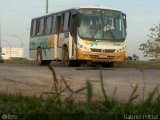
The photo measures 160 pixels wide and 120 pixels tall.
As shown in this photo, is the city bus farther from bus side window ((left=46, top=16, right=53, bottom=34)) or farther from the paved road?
the paved road

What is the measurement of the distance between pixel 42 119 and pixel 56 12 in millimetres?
26332

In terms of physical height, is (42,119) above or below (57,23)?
below

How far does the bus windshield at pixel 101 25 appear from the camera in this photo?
27.7 m

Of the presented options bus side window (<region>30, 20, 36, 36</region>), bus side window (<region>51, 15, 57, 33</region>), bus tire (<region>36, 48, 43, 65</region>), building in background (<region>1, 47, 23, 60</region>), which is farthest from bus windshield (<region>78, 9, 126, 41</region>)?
building in background (<region>1, 47, 23, 60</region>)

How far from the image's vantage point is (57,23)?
30125mm

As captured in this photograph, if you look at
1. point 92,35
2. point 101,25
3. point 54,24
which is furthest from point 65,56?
point 101,25

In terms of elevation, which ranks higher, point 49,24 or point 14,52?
point 49,24

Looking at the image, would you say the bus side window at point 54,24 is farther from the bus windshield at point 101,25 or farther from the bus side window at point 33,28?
the bus side window at point 33,28

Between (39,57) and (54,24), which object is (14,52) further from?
(54,24)

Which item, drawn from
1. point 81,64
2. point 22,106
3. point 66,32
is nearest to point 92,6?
point 66,32

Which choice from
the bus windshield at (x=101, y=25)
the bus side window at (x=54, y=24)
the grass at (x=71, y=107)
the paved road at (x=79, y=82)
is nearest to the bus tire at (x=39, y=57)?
the bus side window at (x=54, y=24)

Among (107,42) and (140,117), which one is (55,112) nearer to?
(140,117)

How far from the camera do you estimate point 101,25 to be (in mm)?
27719

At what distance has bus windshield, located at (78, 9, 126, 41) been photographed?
27.7 metres
